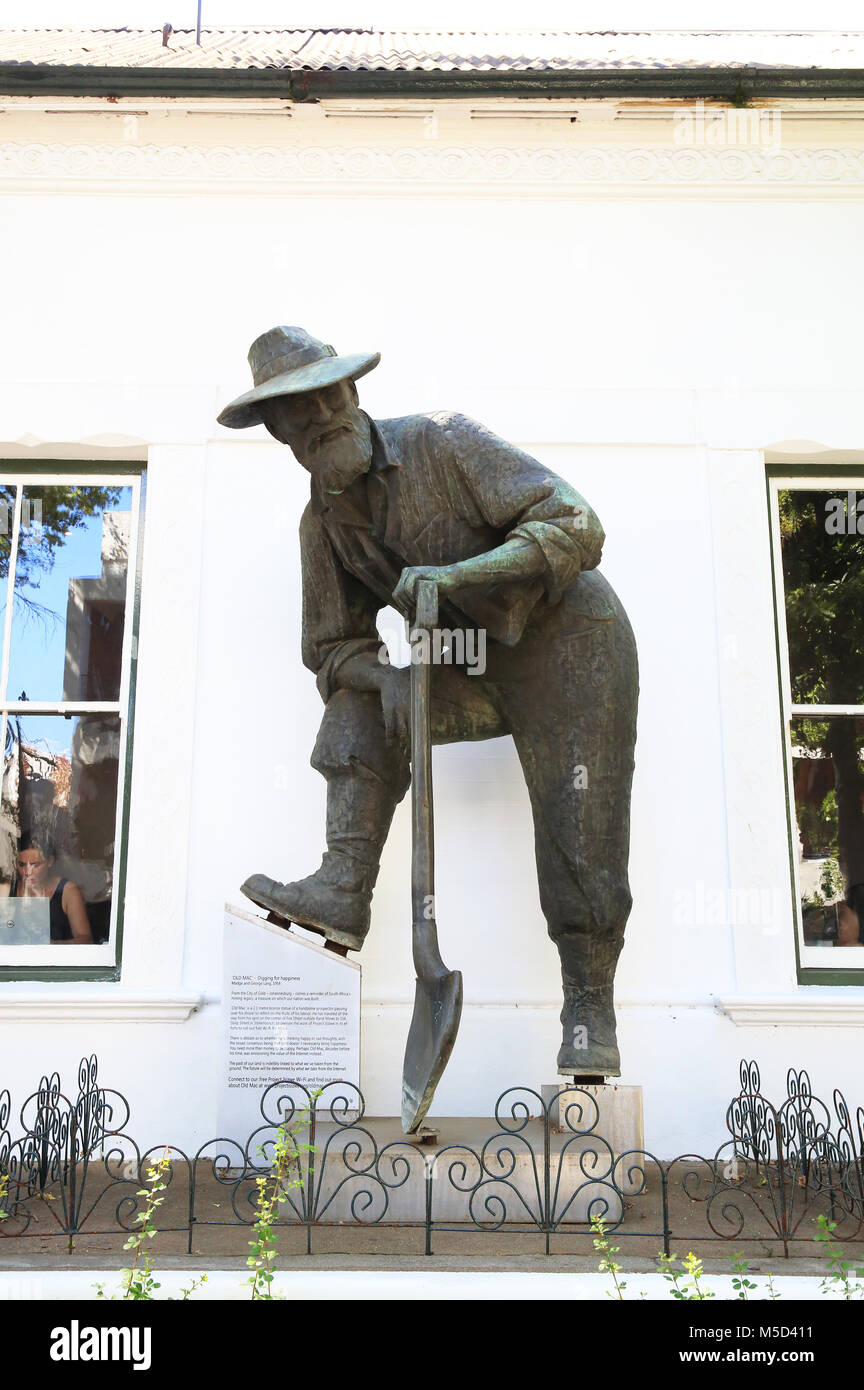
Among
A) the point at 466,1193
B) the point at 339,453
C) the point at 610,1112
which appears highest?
the point at 339,453

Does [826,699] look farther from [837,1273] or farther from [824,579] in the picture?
[837,1273]

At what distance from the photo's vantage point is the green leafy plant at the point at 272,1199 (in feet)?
7.40

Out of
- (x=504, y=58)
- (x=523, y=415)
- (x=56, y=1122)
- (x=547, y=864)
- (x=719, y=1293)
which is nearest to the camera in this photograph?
(x=719, y=1293)

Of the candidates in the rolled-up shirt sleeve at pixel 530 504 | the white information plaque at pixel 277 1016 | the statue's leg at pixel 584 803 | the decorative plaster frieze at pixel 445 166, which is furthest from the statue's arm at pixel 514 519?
the decorative plaster frieze at pixel 445 166

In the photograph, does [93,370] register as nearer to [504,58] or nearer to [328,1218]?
[504,58]

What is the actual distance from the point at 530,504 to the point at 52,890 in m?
2.40

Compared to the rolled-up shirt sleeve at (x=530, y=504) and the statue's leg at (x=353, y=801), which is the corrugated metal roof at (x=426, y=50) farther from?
the statue's leg at (x=353, y=801)

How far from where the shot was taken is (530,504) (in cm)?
305

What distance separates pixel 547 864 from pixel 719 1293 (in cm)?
116

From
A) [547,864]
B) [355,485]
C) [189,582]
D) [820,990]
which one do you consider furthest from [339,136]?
[820,990]

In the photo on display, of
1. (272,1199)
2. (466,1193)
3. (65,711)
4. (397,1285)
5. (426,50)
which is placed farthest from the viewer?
(426,50)

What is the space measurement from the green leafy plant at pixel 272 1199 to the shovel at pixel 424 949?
24 centimetres

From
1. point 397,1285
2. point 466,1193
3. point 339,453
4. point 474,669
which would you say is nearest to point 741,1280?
point 397,1285

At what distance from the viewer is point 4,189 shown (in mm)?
4703
